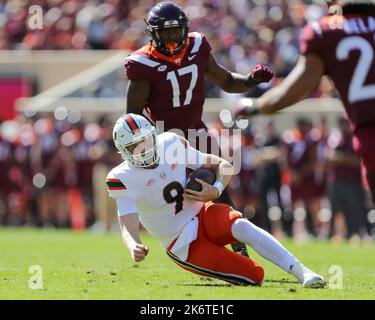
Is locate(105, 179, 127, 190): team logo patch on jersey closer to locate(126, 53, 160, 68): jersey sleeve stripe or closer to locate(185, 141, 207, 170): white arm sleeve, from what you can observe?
locate(185, 141, 207, 170): white arm sleeve

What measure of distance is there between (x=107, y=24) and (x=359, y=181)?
9.93m

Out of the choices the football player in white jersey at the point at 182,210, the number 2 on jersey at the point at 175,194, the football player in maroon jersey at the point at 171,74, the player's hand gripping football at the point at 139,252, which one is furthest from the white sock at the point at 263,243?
the football player in maroon jersey at the point at 171,74

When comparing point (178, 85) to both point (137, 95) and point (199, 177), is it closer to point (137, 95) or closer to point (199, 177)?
point (137, 95)

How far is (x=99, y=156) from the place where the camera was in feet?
56.2

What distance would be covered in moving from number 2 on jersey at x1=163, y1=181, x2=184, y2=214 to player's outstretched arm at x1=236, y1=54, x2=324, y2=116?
1.27 m

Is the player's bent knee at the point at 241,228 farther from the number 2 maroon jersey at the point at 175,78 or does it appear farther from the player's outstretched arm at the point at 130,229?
the number 2 maroon jersey at the point at 175,78

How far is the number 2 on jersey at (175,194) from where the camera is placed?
22.6ft

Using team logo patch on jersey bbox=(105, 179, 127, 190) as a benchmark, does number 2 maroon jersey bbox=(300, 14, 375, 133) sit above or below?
above

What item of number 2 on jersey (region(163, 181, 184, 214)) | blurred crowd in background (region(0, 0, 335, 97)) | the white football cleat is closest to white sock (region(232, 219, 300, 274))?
the white football cleat

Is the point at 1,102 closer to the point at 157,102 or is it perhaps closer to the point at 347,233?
the point at 347,233

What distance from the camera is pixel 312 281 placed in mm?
6680

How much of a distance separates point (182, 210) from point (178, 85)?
4.51 feet

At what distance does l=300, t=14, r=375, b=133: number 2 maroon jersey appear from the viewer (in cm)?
559
